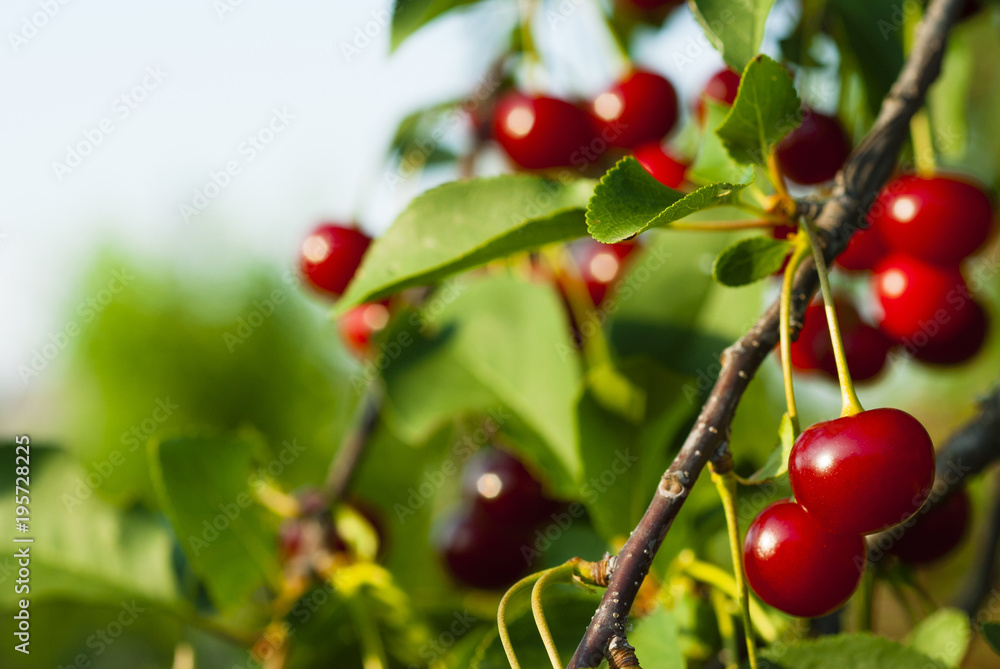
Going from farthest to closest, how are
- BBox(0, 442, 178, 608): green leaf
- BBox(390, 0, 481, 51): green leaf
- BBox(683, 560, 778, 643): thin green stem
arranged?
BBox(0, 442, 178, 608): green leaf
BBox(390, 0, 481, 51): green leaf
BBox(683, 560, 778, 643): thin green stem

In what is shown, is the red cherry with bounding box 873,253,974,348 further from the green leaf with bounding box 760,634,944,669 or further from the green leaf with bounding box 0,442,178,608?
the green leaf with bounding box 0,442,178,608

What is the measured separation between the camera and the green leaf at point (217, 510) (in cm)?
66

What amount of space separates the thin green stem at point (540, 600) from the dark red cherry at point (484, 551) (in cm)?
45

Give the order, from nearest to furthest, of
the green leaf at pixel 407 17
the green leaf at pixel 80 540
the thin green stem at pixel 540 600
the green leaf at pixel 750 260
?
the thin green stem at pixel 540 600, the green leaf at pixel 750 260, the green leaf at pixel 407 17, the green leaf at pixel 80 540

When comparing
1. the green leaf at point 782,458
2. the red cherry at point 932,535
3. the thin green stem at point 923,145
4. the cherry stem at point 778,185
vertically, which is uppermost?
the cherry stem at point 778,185

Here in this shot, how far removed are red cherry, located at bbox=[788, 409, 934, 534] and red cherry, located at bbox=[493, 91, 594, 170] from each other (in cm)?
53

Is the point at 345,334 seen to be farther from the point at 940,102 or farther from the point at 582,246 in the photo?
the point at 940,102

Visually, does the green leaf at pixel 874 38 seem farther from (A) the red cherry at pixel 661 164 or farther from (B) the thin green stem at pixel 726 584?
A: (B) the thin green stem at pixel 726 584

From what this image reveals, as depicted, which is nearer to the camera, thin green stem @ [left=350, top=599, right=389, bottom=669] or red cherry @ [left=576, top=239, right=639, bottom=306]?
thin green stem @ [left=350, top=599, right=389, bottom=669]

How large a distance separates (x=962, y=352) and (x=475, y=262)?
1.61 ft

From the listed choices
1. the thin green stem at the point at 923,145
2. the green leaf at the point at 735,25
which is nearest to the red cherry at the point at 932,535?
the thin green stem at the point at 923,145

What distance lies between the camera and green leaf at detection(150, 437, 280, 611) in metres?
0.66

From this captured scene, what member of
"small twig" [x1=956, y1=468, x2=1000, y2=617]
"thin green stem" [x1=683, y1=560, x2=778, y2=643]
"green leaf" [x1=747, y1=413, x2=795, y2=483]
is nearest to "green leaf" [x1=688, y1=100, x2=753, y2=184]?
"green leaf" [x1=747, y1=413, x2=795, y2=483]

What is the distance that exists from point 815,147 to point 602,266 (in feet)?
0.75
